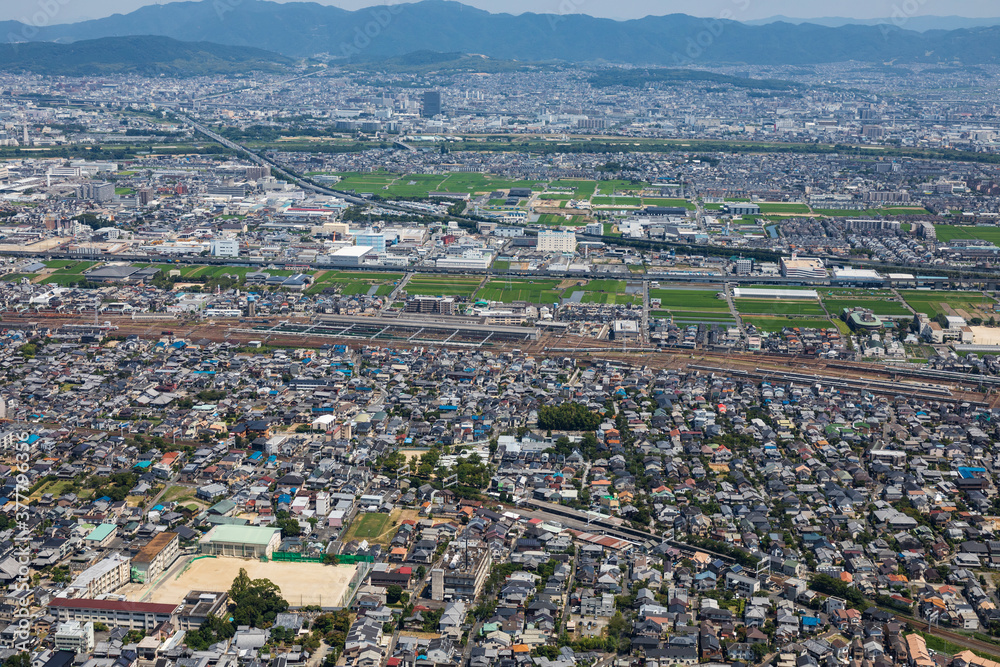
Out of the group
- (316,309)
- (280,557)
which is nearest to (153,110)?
(316,309)

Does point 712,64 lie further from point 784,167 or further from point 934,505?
point 934,505

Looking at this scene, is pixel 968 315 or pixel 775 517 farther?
pixel 968 315

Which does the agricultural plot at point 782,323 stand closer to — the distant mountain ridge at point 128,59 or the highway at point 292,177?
the highway at point 292,177

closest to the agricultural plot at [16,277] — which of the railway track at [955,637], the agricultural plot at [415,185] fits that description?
the agricultural plot at [415,185]

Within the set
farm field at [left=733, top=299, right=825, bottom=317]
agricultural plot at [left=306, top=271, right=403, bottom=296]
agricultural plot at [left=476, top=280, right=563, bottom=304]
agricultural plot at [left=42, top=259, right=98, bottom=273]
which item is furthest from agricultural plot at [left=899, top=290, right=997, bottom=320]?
agricultural plot at [left=42, top=259, right=98, bottom=273]

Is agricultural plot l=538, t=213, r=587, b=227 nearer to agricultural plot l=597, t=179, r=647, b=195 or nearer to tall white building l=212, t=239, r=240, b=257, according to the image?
agricultural plot l=597, t=179, r=647, b=195

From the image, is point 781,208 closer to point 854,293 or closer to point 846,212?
point 846,212

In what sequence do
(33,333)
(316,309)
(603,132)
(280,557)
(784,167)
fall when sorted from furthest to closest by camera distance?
(603,132) → (784,167) → (316,309) → (33,333) → (280,557)
